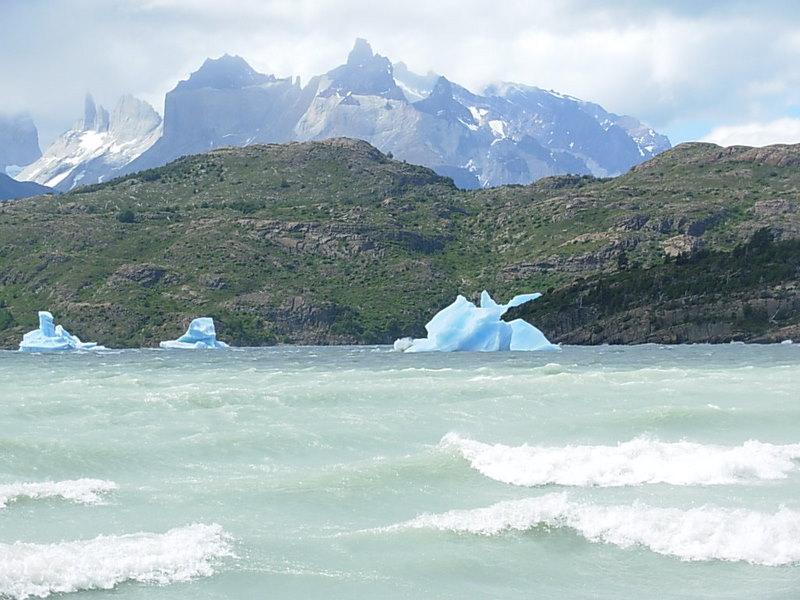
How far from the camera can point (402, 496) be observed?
21859 millimetres

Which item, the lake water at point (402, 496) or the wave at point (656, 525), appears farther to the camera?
the wave at point (656, 525)

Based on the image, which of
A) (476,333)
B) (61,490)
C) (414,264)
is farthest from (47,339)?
(61,490)

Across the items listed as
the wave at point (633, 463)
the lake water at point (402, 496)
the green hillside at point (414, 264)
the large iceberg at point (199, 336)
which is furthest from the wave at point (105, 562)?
the large iceberg at point (199, 336)

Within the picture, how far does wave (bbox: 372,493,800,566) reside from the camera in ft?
56.0

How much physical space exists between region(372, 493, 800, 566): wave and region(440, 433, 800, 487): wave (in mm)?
2625

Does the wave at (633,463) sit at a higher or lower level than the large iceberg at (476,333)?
lower

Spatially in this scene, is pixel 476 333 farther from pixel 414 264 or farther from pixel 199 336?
pixel 414 264

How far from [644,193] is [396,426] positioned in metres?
161

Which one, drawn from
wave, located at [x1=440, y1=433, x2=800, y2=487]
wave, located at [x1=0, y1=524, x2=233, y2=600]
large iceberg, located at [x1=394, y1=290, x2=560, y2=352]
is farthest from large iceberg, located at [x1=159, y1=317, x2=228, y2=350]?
wave, located at [x1=0, y1=524, x2=233, y2=600]

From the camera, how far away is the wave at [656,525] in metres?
17.1

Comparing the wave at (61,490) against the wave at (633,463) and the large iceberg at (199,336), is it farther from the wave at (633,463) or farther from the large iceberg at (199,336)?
the large iceberg at (199,336)

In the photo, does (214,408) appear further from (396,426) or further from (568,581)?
(568,581)

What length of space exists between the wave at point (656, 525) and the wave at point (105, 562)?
3789 millimetres

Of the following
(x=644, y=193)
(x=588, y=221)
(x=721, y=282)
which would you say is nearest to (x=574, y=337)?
(x=721, y=282)
